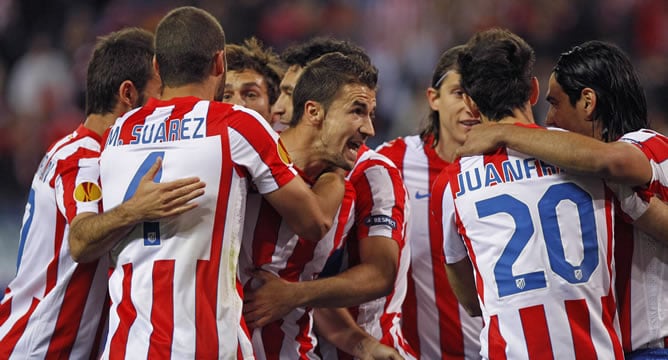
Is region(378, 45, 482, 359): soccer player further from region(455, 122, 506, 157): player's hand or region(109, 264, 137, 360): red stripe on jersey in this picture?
region(109, 264, 137, 360): red stripe on jersey

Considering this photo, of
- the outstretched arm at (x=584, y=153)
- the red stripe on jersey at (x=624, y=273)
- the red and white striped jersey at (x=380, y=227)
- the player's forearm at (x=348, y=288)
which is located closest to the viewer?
the outstretched arm at (x=584, y=153)

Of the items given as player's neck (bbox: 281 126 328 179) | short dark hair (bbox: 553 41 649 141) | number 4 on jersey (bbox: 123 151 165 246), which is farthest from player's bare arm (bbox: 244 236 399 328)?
short dark hair (bbox: 553 41 649 141)

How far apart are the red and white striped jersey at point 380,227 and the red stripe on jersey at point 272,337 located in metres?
0.46

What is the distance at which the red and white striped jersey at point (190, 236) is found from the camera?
11.5ft

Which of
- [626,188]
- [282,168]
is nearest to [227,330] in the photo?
[282,168]

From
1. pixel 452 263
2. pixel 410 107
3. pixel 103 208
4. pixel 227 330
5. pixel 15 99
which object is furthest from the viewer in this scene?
pixel 15 99

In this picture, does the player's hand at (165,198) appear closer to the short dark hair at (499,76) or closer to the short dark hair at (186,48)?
the short dark hair at (186,48)

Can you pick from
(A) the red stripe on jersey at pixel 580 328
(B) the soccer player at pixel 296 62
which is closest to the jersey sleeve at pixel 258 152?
(A) the red stripe on jersey at pixel 580 328

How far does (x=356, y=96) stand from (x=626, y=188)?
1310mm

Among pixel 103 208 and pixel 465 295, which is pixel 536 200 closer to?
pixel 465 295

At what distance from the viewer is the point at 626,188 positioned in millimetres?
3562

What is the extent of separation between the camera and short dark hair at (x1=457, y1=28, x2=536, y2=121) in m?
3.79

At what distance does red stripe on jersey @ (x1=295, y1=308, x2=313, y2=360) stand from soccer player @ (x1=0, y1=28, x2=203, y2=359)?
0.96 m

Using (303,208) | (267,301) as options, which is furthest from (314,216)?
(267,301)
